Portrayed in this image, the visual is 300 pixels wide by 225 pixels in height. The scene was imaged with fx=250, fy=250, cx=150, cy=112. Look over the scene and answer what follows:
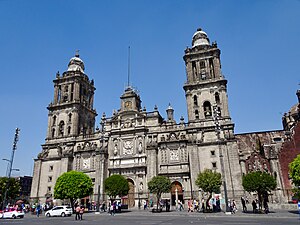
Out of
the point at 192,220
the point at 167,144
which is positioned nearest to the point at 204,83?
the point at 167,144

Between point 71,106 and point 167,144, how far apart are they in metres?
22.7

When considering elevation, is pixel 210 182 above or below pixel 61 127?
below

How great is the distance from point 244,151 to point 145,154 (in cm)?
2167

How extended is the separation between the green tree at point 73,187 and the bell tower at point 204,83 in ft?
67.8

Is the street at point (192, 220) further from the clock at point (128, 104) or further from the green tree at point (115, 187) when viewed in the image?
the clock at point (128, 104)

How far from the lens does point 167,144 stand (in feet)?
142

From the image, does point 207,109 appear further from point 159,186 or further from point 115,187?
point 115,187

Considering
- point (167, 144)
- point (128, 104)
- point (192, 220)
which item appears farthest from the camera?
point (128, 104)

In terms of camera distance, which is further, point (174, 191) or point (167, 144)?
point (167, 144)

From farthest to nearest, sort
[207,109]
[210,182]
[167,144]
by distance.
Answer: [207,109], [167,144], [210,182]

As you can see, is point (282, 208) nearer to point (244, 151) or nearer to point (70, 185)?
point (244, 151)

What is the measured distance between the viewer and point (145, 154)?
143 feet

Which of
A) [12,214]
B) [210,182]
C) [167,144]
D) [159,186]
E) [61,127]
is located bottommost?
[12,214]

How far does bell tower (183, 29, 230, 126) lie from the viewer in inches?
1743
